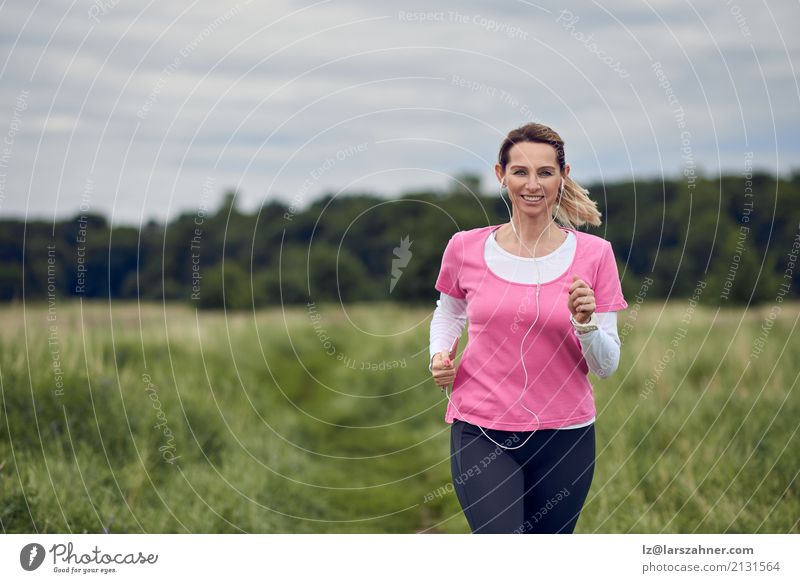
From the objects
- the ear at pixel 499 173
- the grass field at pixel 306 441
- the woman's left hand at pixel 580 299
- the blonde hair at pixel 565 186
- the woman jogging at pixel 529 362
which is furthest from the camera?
the grass field at pixel 306 441

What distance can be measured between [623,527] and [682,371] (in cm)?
302

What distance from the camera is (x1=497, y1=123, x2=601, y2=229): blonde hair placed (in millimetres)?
3707

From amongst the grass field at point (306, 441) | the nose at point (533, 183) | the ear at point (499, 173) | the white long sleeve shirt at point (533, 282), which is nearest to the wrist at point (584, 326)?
the white long sleeve shirt at point (533, 282)

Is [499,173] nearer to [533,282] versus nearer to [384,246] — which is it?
[533,282]

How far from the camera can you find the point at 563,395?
368 centimetres

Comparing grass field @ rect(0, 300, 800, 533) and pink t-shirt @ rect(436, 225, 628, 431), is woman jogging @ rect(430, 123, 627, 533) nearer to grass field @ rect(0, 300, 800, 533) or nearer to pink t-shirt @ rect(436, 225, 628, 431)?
pink t-shirt @ rect(436, 225, 628, 431)

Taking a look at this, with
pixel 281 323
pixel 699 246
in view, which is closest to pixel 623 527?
pixel 281 323

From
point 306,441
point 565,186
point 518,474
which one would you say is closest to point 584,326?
point 518,474

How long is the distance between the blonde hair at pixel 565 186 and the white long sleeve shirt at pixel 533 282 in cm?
18

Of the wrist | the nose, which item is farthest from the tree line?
the wrist

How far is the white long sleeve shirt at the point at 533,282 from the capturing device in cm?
349

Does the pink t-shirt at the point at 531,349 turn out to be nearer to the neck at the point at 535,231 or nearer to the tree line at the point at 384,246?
the neck at the point at 535,231

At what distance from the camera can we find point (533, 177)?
3682mm

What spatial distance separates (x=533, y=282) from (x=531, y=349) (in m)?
0.27
